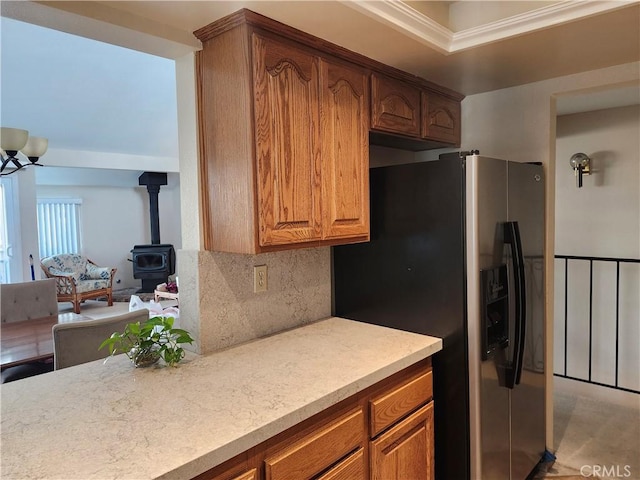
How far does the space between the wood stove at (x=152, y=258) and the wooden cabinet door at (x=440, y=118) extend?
710cm

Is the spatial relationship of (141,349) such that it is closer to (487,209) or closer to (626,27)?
(487,209)

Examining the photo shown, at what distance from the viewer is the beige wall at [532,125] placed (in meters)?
2.34

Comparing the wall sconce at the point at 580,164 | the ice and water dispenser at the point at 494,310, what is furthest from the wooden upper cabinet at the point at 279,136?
the wall sconce at the point at 580,164

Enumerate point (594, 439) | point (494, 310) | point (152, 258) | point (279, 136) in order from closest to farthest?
point (279, 136) < point (494, 310) < point (594, 439) < point (152, 258)

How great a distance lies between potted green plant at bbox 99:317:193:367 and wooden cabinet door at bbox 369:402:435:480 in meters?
0.80

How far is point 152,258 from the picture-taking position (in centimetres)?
858

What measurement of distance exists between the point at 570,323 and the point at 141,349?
3.68 metres

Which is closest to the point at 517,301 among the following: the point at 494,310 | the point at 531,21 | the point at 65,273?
the point at 494,310

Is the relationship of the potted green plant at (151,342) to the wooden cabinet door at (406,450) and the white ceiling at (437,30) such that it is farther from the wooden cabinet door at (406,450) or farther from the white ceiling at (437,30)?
the white ceiling at (437,30)

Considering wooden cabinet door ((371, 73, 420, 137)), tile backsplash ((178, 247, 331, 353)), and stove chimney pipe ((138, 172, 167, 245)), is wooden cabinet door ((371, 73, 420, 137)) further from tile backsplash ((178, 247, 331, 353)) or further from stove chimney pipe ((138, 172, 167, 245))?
stove chimney pipe ((138, 172, 167, 245))

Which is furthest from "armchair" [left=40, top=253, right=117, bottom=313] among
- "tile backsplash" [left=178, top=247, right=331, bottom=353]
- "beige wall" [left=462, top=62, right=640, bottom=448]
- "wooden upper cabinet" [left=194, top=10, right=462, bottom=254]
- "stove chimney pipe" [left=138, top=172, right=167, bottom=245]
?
"beige wall" [left=462, top=62, right=640, bottom=448]

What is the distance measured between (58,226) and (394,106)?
8.39 metres

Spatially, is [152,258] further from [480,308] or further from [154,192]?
[480,308]

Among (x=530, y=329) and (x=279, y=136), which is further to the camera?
(x=530, y=329)
